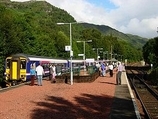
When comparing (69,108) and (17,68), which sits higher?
(17,68)

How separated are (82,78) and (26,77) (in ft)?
24.8

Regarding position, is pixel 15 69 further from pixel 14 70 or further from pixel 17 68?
pixel 17 68

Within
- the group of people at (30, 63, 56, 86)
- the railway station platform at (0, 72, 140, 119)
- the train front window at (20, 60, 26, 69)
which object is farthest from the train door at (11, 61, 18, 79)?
the railway station platform at (0, 72, 140, 119)

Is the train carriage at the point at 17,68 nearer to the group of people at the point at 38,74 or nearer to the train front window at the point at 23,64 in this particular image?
the train front window at the point at 23,64

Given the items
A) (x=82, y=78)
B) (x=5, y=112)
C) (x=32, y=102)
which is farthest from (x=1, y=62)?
(x=5, y=112)

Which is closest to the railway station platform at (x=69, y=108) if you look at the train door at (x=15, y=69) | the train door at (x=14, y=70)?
the train door at (x=15, y=69)

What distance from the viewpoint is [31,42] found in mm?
69875

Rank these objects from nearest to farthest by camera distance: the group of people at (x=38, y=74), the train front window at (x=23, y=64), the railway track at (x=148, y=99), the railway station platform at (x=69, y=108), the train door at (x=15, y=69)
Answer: the railway station platform at (x=69, y=108) → the railway track at (x=148, y=99) → the group of people at (x=38, y=74) → the train door at (x=15, y=69) → the train front window at (x=23, y=64)

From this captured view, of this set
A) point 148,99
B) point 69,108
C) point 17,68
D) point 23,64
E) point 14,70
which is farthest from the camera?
point 23,64

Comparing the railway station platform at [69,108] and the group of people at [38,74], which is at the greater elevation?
the group of people at [38,74]

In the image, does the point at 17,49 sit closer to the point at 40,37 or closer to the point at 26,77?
the point at 26,77

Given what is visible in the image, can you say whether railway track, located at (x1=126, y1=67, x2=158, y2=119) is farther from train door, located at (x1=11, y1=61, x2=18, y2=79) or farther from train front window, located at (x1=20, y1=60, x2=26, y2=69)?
train door, located at (x1=11, y1=61, x2=18, y2=79)

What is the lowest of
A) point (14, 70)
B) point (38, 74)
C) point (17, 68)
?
point (38, 74)

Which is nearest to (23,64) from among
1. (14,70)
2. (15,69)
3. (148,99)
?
(15,69)
